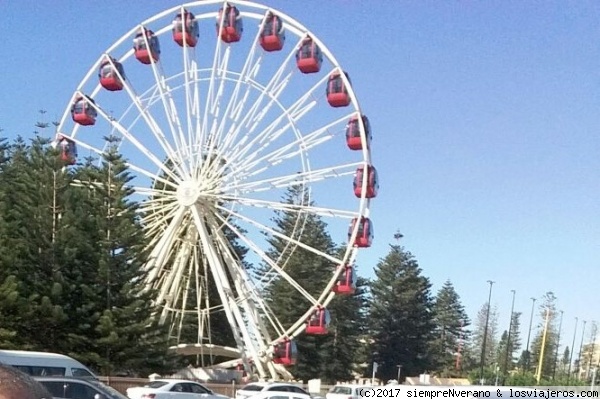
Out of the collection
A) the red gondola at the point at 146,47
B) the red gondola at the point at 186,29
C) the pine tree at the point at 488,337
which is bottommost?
the pine tree at the point at 488,337

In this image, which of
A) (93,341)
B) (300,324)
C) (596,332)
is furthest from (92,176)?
(596,332)

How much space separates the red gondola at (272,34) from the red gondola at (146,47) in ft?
15.4

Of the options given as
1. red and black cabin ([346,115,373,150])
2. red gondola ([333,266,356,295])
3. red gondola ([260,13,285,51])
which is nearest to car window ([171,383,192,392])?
red gondola ([333,266,356,295])

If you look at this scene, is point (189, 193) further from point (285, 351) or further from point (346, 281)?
point (285, 351)

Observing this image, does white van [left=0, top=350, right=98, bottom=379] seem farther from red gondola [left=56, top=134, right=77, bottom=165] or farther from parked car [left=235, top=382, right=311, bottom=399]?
red gondola [left=56, top=134, right=77, bottom=165]

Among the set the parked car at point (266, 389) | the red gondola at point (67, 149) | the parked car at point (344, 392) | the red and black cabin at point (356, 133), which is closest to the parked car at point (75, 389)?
the parked car at point (266, 389)

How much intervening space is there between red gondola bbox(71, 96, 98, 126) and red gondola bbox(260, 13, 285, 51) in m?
7.79

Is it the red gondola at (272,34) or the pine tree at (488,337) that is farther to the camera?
the pine tree at (488,337)

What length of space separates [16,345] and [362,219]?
13949mm

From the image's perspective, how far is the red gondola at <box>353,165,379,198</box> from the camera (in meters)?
34.9

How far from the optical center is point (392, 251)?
7056cm

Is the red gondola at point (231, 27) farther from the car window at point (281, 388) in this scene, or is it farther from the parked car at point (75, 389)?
the parked car at point (75, 389)

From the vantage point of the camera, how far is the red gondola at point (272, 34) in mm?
35750

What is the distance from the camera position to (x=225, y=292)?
36.1 m
